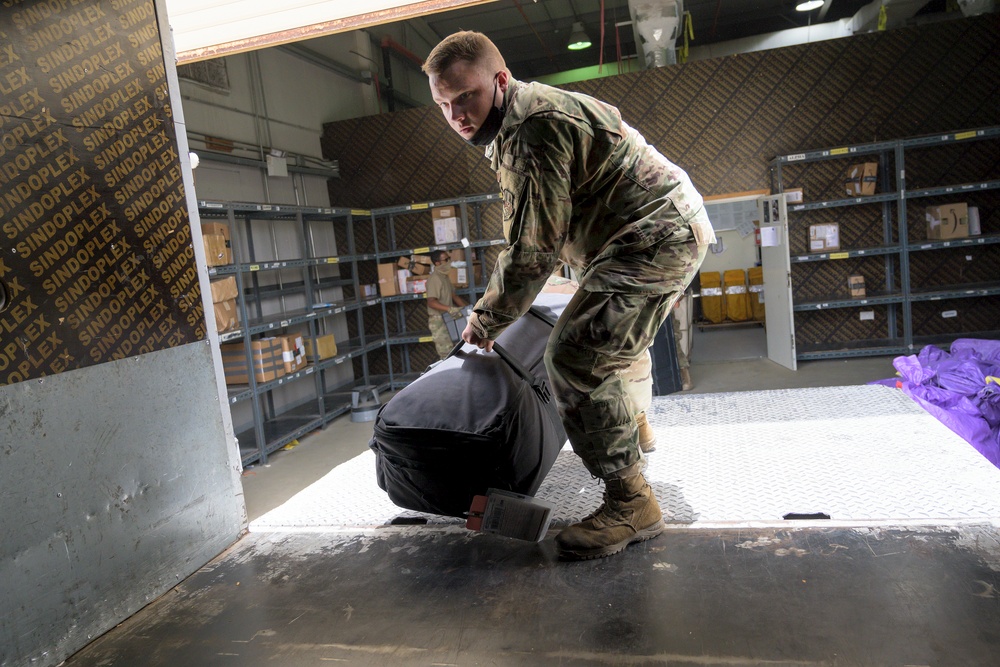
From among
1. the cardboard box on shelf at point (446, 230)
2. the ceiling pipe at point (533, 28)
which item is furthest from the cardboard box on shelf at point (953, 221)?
the ceiling pipe at point (533, 28)

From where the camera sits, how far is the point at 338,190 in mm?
8859

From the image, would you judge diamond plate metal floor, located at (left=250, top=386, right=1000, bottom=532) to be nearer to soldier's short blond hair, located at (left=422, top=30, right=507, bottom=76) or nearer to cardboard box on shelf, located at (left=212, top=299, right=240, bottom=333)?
soldier's short blond hair, located at (left=422, top=30, right=507, bottom=76)

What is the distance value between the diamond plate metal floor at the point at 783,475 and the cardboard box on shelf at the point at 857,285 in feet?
14.4

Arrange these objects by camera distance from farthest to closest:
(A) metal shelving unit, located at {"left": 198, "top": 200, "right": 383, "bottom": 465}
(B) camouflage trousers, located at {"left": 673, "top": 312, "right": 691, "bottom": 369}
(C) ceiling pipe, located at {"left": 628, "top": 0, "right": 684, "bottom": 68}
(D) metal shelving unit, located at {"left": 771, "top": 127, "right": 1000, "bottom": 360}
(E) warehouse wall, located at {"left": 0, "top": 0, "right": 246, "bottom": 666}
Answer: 1. (C) ceiling pipe, located at {"left": 628, "top": 0, "right": 684, "bottom": 68}
2. (D) metal shelving unit, located at {"left": 771, "top": 127, "right": 1000, "bottom": 360}
3. (B) camouflage trousers, located at {"left": 673, "top": 312, "right": 691, "bottom": 369}
4. (A) metal shelving unit, located at {"left": 198, "top": 200, "right": 383, "bottom": 465}
5. (E) warehouse wall, located at {"left": 0, "top": 0, "right": 246, "bottom": 666}

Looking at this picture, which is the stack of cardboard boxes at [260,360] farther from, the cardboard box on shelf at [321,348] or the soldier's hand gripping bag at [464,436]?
the soldier's hand gripping bag at [464,436]

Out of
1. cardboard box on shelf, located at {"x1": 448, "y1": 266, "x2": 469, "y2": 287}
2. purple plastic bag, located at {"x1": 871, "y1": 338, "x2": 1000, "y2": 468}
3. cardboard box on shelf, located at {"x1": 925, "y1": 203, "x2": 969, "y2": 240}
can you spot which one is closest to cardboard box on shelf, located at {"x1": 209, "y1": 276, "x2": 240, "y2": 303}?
cardboard box on shelf, located at {"x1": 448, "y1": 266, "x2": 469, "y2": 287}

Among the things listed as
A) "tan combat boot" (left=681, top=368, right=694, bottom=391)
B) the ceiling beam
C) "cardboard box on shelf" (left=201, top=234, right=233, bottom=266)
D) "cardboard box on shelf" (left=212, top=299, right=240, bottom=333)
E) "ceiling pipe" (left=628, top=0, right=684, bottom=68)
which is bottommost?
"tan combat boot" (left=681, top=368, right=694, bottom=391)

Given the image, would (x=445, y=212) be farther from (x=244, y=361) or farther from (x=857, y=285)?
(x=857, y=285)

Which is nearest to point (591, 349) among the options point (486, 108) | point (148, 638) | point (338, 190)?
point (486, 108)

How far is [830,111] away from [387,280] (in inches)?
222

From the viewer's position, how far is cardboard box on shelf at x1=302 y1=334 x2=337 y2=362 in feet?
21.5

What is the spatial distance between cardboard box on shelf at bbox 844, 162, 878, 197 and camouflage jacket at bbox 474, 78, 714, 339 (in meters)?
6.21

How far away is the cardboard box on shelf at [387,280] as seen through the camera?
8.03 meters

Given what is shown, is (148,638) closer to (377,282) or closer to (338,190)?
(377,282)
